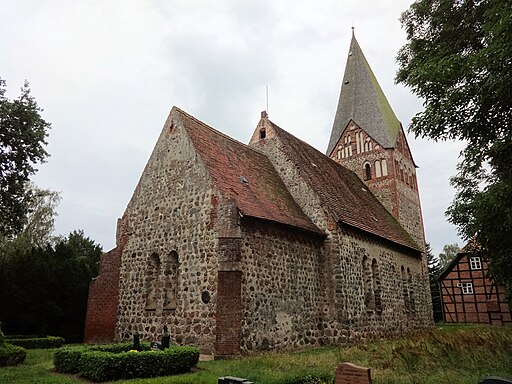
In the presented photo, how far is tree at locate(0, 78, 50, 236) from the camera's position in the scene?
1598 cm

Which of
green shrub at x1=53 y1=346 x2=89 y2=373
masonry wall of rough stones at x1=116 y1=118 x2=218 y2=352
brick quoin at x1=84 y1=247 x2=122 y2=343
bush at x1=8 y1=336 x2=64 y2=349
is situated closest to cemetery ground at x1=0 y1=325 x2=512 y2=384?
green shrub at x1=53 y1=346 x2=89 y2=373

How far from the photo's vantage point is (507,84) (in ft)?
31.2

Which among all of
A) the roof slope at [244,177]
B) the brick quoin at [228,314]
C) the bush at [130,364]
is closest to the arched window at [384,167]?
the roof slope at [244,177]

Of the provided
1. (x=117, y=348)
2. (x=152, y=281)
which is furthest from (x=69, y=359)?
(x=152, y=281)

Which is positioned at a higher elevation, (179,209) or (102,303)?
A: (179,209)

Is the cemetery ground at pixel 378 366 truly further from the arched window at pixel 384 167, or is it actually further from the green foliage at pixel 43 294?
the arched window at pixel 384 167

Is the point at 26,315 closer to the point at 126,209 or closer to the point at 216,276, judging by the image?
the point at 126,209

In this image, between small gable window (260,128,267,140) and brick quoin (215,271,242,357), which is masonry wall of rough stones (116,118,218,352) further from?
small gable window (260,128,267,140)

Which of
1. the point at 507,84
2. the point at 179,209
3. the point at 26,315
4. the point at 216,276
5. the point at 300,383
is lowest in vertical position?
the point at 300,383

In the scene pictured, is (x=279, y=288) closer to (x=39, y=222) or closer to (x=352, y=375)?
(x=352, y=375)

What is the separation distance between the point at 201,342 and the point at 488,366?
8243 mm

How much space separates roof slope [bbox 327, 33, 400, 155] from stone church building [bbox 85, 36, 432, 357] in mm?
8905

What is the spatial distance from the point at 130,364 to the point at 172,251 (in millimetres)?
5869

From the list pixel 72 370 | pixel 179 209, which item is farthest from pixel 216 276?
pixel 72 370
